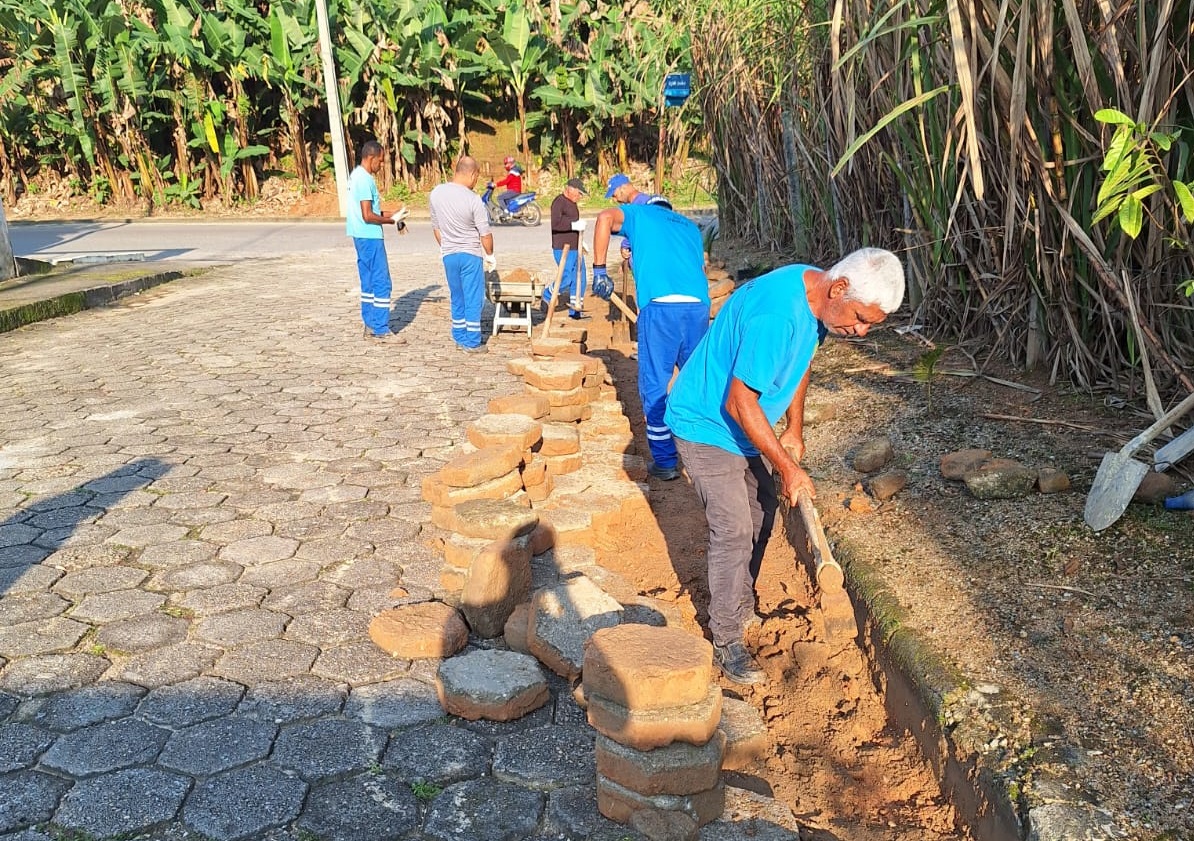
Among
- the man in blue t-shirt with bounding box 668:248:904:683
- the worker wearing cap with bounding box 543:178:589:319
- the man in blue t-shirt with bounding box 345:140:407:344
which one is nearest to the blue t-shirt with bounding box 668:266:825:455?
the man in blue t-shirt with bounding box 668:248:904:683

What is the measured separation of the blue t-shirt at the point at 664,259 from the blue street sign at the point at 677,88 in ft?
20.3

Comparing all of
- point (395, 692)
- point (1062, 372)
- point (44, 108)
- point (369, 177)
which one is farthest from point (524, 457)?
point (44, 108)

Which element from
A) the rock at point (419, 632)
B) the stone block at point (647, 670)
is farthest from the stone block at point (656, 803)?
the rock at point (419, 632)

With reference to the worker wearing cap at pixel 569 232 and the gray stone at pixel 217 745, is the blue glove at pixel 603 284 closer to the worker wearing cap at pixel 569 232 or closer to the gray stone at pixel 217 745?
the worker wearing cap at pixel 569 232

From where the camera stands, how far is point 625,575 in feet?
13.9

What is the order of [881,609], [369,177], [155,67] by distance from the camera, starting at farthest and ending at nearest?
[155,67] < [369,177] < [881,609]

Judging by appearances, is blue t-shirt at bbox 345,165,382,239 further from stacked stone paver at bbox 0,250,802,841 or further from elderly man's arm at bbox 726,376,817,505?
elderly man's arm at bbox 726,376,817,505

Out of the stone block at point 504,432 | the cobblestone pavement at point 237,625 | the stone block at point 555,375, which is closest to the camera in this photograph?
the cobblestone pavement at point 237,625

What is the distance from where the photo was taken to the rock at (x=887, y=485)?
417 centimetres

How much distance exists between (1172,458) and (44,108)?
2601cm

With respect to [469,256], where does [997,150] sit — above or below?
above

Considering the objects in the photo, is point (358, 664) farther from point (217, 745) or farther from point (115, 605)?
point (115, 605)

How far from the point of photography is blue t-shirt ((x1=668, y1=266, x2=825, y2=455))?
9.75 ft

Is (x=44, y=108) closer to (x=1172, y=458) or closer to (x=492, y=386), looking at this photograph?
(x=492, y=386)
